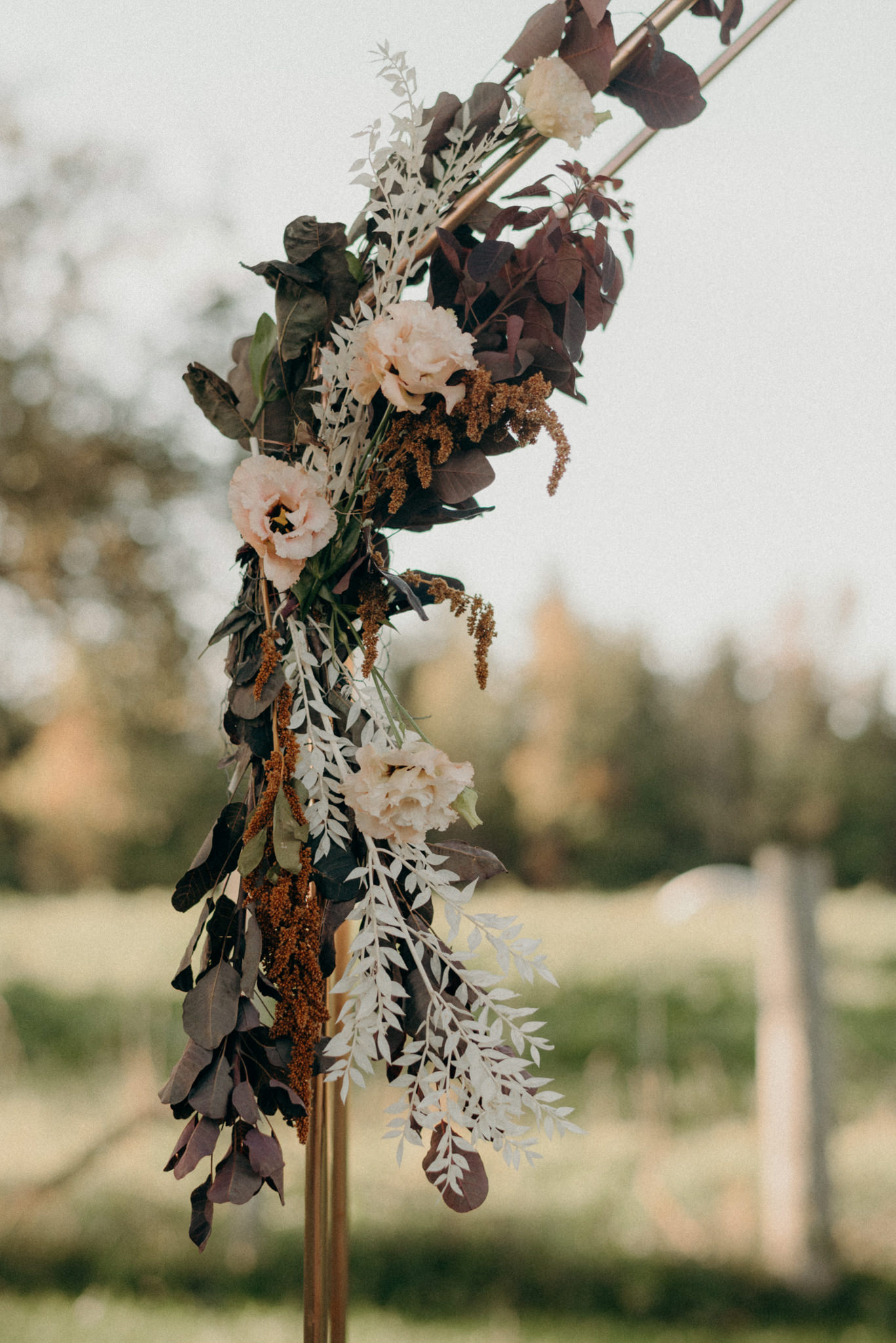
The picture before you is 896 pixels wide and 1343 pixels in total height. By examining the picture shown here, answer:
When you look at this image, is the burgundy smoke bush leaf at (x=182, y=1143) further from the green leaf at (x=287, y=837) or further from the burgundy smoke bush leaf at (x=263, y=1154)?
the green leaf at (x=287, y=837)

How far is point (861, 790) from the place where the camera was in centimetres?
813

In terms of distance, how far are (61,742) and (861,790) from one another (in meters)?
6.30

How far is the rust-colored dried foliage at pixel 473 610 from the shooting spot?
869mm

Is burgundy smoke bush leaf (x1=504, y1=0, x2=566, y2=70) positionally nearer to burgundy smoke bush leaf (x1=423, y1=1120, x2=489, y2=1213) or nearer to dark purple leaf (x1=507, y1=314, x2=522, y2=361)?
dark purple leaf (x1=507, y1=314, x2=522, y2=361)

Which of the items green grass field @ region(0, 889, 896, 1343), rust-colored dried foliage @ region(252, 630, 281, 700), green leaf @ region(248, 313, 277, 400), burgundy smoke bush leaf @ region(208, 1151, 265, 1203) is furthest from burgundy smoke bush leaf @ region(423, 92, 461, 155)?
green grass field @ region(0, 889, 896, 1343)

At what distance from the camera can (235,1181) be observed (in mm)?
883

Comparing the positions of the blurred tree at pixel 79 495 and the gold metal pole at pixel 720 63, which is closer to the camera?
the gold metal pole at pixel 720 63

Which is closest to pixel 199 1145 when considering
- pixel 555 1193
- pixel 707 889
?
pixel 707 889

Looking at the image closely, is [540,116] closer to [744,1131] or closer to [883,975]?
[744,1131]

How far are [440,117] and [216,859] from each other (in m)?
0.74

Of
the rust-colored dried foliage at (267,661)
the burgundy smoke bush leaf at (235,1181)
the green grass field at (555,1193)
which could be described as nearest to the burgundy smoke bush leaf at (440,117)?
the rust-colored dried foliage at (267,661)

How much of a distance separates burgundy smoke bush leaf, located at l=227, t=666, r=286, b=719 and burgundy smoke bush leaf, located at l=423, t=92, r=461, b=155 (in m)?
0.53

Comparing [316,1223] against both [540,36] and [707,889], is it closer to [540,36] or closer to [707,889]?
[540,36]

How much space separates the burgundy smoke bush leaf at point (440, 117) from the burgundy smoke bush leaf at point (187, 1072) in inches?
34.3
